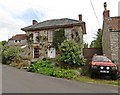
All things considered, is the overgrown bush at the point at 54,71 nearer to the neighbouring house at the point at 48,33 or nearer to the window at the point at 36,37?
the neighbouring house at the point at 48,33

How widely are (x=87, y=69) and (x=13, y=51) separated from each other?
10831mm

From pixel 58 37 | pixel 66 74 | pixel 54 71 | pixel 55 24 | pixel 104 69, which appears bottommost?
pixel 66 74

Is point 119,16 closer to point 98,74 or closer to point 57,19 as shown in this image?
point 98,74

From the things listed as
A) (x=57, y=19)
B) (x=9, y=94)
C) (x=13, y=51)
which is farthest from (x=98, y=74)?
(x=57, y=19)

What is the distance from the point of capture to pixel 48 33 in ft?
119

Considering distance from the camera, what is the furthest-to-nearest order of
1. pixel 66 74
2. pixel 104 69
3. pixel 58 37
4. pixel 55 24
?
pixel 55 24, pixel 58 37, pixel 104 69, pixel 66 74

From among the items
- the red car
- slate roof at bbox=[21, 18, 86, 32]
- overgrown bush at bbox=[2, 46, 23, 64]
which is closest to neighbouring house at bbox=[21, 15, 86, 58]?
slate roof at bbox=[21, 18, 86, 32]

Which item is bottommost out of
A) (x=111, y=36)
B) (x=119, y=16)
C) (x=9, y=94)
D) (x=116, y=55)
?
(x=9, y=94)

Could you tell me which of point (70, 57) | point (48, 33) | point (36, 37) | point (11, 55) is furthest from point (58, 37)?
point (70, 57)

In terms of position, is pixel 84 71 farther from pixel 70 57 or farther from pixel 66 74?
pixel 70 57

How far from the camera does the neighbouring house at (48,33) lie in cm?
3458

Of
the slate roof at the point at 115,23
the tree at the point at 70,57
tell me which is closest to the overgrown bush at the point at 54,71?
the tree at the point at 70,57

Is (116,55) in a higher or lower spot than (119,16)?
lower

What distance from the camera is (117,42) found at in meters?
23.2
